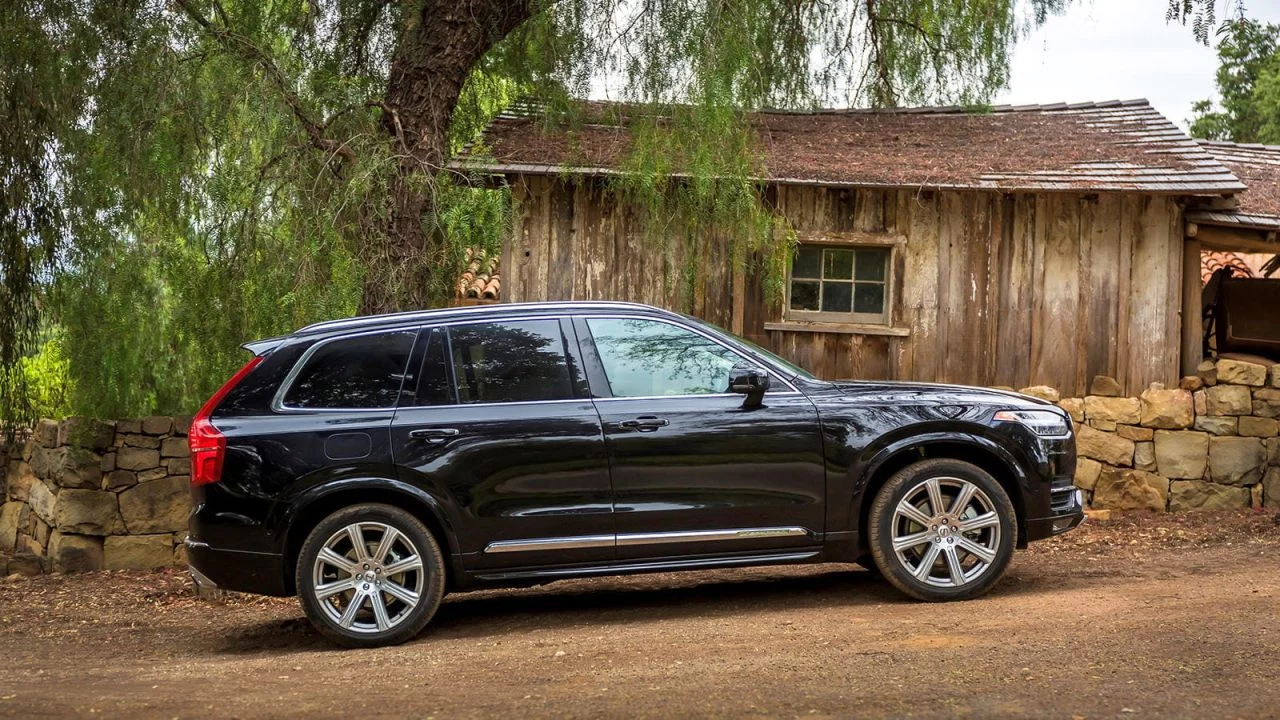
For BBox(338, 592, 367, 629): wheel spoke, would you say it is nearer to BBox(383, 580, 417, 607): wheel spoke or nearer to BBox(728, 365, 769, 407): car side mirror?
BBox(383, 580, 417, 607): wheel spoke

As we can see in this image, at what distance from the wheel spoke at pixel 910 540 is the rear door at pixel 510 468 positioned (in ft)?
5.20

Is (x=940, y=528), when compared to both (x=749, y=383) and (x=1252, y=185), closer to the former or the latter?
(x=749, y=383)

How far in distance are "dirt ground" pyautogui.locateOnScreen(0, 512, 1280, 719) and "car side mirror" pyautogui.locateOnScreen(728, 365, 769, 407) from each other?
1.21 m

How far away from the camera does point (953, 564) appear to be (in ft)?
23.0

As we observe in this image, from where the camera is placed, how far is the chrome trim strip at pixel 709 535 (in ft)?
22.2

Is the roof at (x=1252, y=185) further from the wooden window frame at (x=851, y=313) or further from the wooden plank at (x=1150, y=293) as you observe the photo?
the wooden window frame at (x=851, y=313)

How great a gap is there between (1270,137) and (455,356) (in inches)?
1037

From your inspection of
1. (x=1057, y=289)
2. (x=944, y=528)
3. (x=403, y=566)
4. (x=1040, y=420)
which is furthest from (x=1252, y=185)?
(x=403, y=566)

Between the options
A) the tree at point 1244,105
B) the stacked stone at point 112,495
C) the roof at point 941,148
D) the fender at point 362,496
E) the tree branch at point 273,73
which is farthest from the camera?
the tree at point 1244,105

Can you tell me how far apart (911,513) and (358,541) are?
301 cm

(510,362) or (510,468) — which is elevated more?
(510,362)

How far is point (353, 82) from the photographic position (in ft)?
32.7

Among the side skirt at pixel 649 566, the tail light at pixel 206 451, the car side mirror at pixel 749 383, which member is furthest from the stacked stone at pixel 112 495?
the car side mirror at pixel 749 383

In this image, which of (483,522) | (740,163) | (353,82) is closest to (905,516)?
(483,522)
